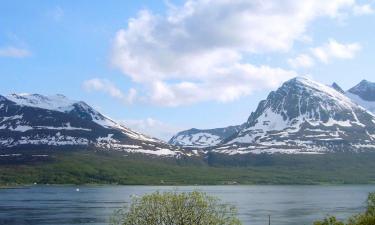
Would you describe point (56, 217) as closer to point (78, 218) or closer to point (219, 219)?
point (78, 218)

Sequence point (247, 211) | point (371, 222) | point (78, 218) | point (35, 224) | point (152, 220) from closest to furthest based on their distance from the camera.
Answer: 1. point (371, 222)
2. point (152, 220)
3. point (35, 224)
4. point (78, 218)
5. point (247, 211)

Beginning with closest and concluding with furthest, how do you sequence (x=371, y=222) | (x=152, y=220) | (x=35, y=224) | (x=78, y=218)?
(x=371, y=222) < (x=152, y=220) < (x=35, y=224) < (x=78, y=218)

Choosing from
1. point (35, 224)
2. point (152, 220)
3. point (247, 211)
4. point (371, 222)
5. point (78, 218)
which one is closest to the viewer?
point (371, 222)

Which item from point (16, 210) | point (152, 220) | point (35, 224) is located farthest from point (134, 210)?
point (16, 210)

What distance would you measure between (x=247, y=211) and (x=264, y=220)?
80.5 feet

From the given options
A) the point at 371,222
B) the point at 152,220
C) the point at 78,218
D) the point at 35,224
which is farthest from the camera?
the point at 78,218

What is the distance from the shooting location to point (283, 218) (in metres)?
144

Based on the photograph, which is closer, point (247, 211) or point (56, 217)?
point (56, 217)

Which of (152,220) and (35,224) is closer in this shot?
(152,220)

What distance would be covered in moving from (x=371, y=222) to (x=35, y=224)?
333ft

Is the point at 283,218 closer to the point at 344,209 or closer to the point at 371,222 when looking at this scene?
the point at 344,209

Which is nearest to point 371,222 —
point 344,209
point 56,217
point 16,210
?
point 56,217

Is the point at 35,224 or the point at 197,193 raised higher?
the point at 197,193

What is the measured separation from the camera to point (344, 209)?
164m
